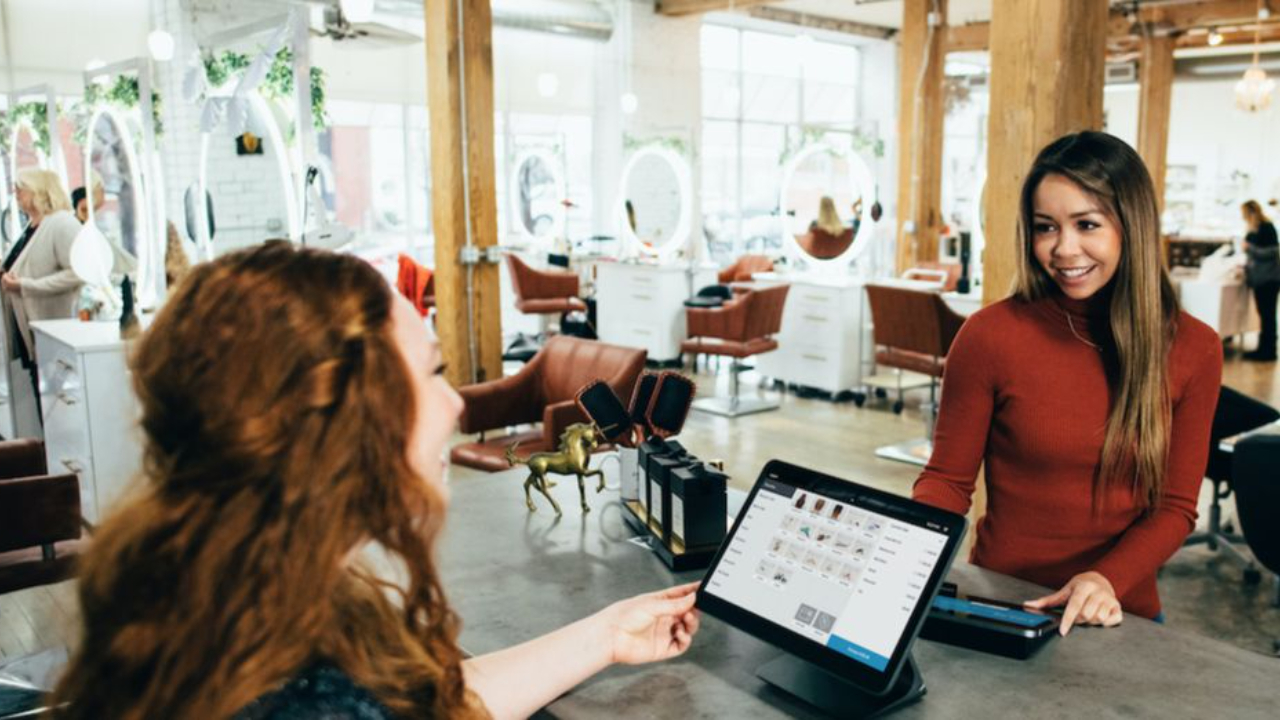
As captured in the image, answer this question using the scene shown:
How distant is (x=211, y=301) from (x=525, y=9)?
10.2 m

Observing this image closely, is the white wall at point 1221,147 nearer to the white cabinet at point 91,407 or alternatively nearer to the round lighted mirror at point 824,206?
the round lighted mirror at point 824,206

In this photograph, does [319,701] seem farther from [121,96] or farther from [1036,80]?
[121,96]

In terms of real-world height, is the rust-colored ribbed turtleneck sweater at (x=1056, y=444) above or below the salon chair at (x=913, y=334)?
above

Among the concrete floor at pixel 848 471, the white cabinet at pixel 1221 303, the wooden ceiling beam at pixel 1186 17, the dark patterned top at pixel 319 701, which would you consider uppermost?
the wooden ceiling beam at pixel 1186 17

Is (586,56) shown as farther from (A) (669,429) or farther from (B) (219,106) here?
(A) (669,429)

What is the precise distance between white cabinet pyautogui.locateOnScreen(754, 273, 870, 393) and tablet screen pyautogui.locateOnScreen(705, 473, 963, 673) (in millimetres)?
5931

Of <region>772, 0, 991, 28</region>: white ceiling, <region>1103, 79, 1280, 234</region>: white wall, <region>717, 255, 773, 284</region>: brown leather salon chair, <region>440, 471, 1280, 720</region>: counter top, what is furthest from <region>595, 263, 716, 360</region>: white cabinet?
<region>1103, 79, 1280, 234</region>: white wall

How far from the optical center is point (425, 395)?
91 cm

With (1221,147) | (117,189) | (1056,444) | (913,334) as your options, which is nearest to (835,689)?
(1056,444)

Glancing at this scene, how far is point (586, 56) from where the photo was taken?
1130cm

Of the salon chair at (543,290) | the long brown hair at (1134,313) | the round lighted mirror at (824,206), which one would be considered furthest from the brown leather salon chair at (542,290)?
the long brown hair at (1134,313)

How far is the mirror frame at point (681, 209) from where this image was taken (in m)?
9.31

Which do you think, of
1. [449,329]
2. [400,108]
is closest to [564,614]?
[449,329]

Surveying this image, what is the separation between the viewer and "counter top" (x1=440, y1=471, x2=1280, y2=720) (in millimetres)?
1341
